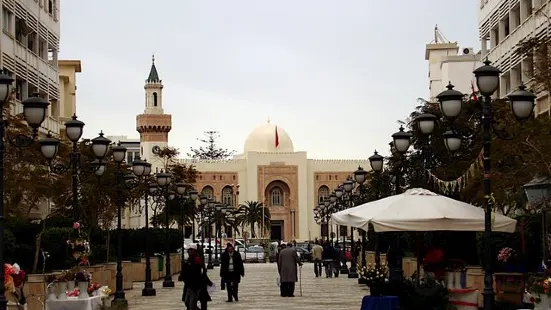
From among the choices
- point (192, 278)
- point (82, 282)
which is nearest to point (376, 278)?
point (192, 278)

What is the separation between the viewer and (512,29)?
137 feet

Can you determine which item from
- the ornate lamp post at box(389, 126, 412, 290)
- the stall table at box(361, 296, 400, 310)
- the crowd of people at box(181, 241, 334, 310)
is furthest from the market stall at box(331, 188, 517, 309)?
the crowd of people at box(181, 241, 334, 310)

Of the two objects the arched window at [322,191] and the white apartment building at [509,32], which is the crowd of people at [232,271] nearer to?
the white apartment building at [509,32]

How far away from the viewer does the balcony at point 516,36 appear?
36688mm

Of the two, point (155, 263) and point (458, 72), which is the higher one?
point (458, 72)

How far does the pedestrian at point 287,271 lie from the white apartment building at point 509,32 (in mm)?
11290

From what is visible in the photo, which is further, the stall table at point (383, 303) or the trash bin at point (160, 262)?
the trash bin at point (160, 262)

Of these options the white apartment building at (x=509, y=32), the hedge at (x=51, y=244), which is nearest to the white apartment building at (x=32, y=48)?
the hedge at (x=51, y=244)

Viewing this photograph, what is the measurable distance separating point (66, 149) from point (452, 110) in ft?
81.7

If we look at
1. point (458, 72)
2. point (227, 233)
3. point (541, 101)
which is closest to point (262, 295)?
point (541, 101)

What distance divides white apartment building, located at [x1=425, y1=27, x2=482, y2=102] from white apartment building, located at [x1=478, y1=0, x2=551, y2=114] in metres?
8.73

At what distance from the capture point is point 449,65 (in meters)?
63.9

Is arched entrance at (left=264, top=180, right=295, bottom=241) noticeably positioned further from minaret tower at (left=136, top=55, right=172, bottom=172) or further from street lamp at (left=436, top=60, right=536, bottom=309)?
street lamp at (left=436, top=60, right=536, bottom=309)

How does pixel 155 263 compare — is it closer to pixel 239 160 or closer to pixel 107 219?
pixel 107 219
